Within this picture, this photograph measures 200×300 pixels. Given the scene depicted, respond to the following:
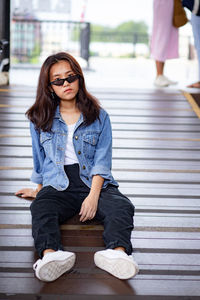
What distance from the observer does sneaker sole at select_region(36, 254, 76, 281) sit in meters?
2.15

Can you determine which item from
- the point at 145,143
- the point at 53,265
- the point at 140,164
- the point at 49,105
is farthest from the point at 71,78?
the point at 145,143

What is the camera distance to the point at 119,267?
2.20 meters

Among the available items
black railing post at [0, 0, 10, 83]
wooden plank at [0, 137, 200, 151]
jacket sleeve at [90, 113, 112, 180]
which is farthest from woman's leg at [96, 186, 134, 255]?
black railing post at [0, 0, 10, 83]

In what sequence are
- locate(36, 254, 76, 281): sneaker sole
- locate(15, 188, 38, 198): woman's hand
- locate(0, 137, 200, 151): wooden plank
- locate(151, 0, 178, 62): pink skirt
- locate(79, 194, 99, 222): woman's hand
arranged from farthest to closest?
1. locate(151, 0, 178, 62): pink skirt
2. locate(0, 137, 200, 151): wooden plank
3. locate(15, 188, 38, 198): woman's hand
4. locate(79, 194, 99, 222): woman's hand
5. locate(36, 254, 76, 281): sneaker sole

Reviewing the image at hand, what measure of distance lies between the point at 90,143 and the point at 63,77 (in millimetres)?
350

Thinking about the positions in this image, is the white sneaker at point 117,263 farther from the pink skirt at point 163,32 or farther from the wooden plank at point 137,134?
the pink skirt at point 163,32

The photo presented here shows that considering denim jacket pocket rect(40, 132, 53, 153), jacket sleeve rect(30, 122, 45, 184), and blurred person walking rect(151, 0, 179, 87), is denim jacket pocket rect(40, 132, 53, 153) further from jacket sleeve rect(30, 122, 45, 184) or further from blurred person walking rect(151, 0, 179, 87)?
blurred person walking rect(151, 0, 179, 87)

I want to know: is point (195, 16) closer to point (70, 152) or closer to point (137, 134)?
point (137, 134)

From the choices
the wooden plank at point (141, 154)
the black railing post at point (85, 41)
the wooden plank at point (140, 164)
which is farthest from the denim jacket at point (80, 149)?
the black railing post at point (85, 41)

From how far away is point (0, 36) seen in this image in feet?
21.0

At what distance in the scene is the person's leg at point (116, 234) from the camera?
7.19ft

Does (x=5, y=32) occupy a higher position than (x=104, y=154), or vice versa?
(x=5, y=32)

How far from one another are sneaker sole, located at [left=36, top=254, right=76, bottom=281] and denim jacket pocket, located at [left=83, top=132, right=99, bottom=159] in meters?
0.69

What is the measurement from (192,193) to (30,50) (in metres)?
8.18
